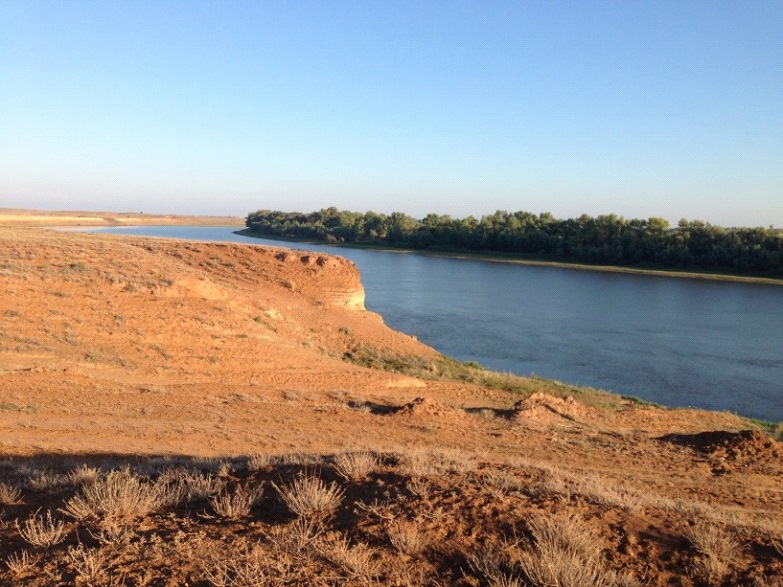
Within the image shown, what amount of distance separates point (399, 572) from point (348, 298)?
2708cm

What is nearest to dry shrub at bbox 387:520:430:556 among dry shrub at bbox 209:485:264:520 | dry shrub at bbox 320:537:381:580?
dry shrub at bbox 320:537:381:580

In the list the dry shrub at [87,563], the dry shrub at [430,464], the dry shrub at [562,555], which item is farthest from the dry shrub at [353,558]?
the dry shrub at [430,464]

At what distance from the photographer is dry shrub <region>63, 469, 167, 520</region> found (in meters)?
4.88

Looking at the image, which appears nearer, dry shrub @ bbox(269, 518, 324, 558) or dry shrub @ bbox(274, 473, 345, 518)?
dry shrub @ bbox(269, 518, 324, 558)

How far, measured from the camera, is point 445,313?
Answer: 39.3m

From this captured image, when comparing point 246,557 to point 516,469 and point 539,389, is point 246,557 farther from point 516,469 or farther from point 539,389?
point 539,389

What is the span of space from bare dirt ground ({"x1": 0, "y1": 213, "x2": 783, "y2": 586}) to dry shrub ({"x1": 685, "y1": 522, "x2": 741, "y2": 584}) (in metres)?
0.02

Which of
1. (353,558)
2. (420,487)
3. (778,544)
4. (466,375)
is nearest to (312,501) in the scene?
(420,487)

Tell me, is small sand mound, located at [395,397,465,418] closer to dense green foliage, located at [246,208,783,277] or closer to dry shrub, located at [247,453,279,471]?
dry shrub, located at [247,453,279,471]

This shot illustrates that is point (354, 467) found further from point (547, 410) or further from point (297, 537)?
point (547, 410)

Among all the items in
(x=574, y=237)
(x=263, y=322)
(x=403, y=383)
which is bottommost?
(x=403, y=383)

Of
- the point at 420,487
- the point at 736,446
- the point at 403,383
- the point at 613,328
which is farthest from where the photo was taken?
the point at 613,328

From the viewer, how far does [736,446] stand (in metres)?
11.6

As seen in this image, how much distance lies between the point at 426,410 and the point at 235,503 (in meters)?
8.33
